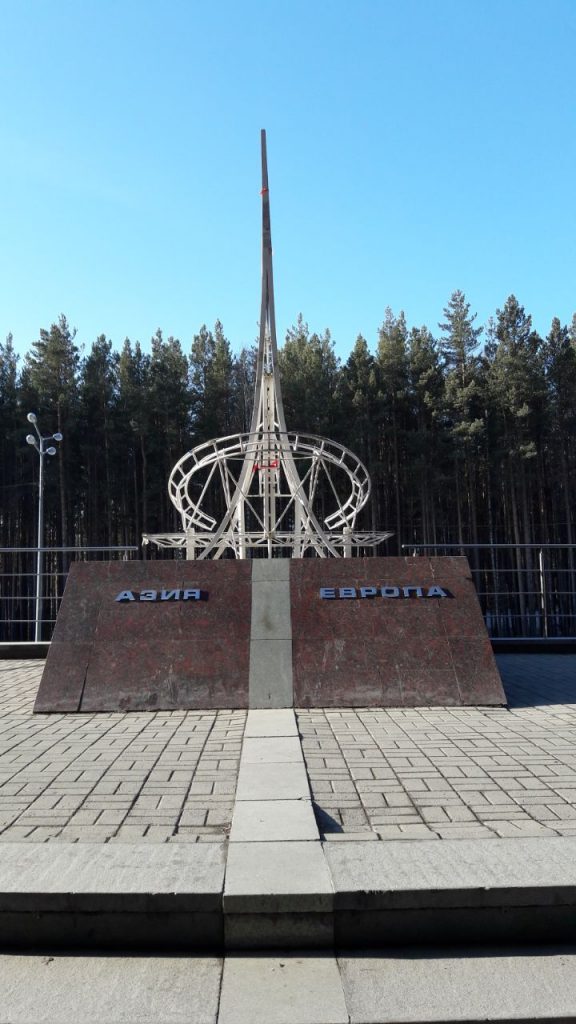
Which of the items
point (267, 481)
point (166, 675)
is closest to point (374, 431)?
point (267, 481)

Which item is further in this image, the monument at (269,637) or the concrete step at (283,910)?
the monument at (269,637)

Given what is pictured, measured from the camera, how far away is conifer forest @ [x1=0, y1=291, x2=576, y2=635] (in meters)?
39.6

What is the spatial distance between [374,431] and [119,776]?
36.9 metres

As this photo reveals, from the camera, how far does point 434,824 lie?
395 cm

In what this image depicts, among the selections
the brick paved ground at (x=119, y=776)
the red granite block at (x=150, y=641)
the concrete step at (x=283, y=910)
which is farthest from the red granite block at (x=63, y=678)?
the concrete step at (x=283, y=910)

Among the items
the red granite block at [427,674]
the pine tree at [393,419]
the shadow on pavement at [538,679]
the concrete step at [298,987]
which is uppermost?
the pine tree at [393,419]

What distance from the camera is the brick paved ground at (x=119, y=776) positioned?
3938mm

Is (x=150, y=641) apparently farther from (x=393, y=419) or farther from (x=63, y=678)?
(x=393, y=419)

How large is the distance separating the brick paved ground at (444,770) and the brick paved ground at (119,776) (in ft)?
2.31

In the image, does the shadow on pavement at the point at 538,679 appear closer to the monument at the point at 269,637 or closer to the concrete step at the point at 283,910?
the monument at the point at 269,637

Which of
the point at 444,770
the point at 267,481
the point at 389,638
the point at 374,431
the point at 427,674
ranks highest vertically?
the point at 374,431

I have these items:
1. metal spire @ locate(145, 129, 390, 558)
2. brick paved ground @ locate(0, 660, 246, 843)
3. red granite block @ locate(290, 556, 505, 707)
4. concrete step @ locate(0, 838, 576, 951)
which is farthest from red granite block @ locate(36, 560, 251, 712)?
concrete step @ locate(0, 838, 576, 951)

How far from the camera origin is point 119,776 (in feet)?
16.5

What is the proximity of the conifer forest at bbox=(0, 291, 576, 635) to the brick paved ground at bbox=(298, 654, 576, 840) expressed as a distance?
31.8m
